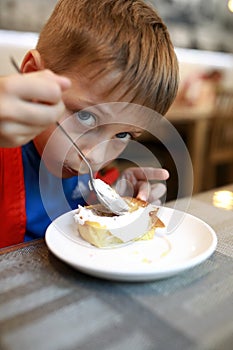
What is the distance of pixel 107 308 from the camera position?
1.32 ft

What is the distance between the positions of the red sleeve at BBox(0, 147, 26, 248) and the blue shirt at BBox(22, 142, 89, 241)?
17 mm

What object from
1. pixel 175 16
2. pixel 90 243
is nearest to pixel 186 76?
pixel 175 16

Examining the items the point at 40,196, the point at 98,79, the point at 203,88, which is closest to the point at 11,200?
the point at 40,196

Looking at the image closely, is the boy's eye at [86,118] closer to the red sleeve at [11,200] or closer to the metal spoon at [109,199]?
the metal spoon at [109,199]

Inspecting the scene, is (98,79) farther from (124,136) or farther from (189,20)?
(189,20)

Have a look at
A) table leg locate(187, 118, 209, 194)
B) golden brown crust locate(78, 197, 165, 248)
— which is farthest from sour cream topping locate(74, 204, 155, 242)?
table leg locate(187, 118, 209, 194)

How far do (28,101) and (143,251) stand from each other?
266 mm

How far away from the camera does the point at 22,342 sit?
1.12ft

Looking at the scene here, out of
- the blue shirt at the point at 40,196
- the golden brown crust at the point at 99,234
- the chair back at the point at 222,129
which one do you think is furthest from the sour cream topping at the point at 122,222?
the chair back at the point at 222,129

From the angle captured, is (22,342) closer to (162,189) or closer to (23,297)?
(23,297)

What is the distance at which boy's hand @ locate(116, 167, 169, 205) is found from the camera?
0.79 meters

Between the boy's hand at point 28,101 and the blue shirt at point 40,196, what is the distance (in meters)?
0.43

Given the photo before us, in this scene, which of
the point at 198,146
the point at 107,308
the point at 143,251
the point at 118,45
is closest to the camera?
the point at 107,308

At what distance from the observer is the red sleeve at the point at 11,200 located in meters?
0.81
